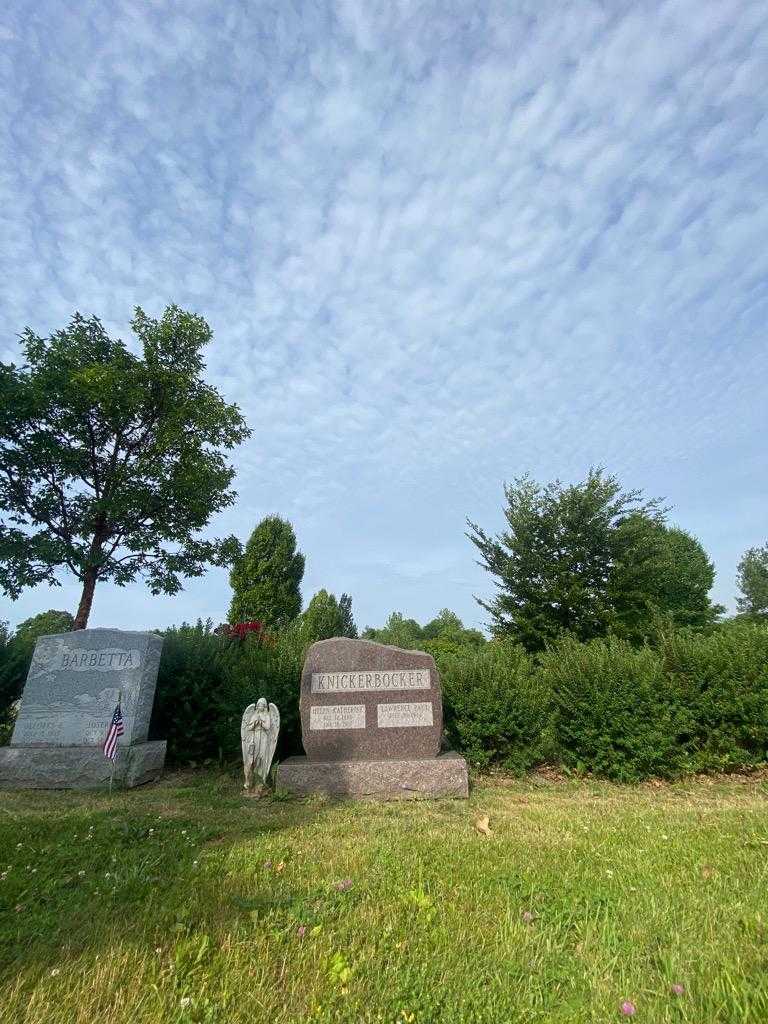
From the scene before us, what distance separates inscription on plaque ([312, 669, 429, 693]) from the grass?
267 centimetres

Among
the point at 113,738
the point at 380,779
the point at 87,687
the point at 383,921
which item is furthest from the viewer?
the point at 87,687

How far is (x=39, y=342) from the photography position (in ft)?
42.2

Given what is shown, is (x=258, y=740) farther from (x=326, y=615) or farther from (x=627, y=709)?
(x=326, y=615)

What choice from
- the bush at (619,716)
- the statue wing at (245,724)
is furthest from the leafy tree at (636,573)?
the statue wing at (245,724)

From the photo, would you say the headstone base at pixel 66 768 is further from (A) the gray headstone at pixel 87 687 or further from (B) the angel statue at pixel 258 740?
(B) the angel statue at pixel 258 740

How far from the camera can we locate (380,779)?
22.6 feet

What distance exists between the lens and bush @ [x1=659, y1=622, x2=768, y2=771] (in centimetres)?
741

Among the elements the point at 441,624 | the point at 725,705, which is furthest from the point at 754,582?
the point at 725,705

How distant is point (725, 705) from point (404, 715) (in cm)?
466

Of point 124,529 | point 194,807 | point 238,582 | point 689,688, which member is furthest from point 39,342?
point 238,582

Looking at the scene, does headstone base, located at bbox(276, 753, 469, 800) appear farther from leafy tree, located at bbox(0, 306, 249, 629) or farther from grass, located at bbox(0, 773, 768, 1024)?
leafy tree, located at bbox(0, 306, 249, 629)

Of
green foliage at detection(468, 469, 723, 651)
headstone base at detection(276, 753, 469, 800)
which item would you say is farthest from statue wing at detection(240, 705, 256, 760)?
green foliage at detection(468, 469, 723, 651)

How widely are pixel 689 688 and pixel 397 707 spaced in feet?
14.3

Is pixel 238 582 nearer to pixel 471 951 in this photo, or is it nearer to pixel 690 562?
pixel 690 562
